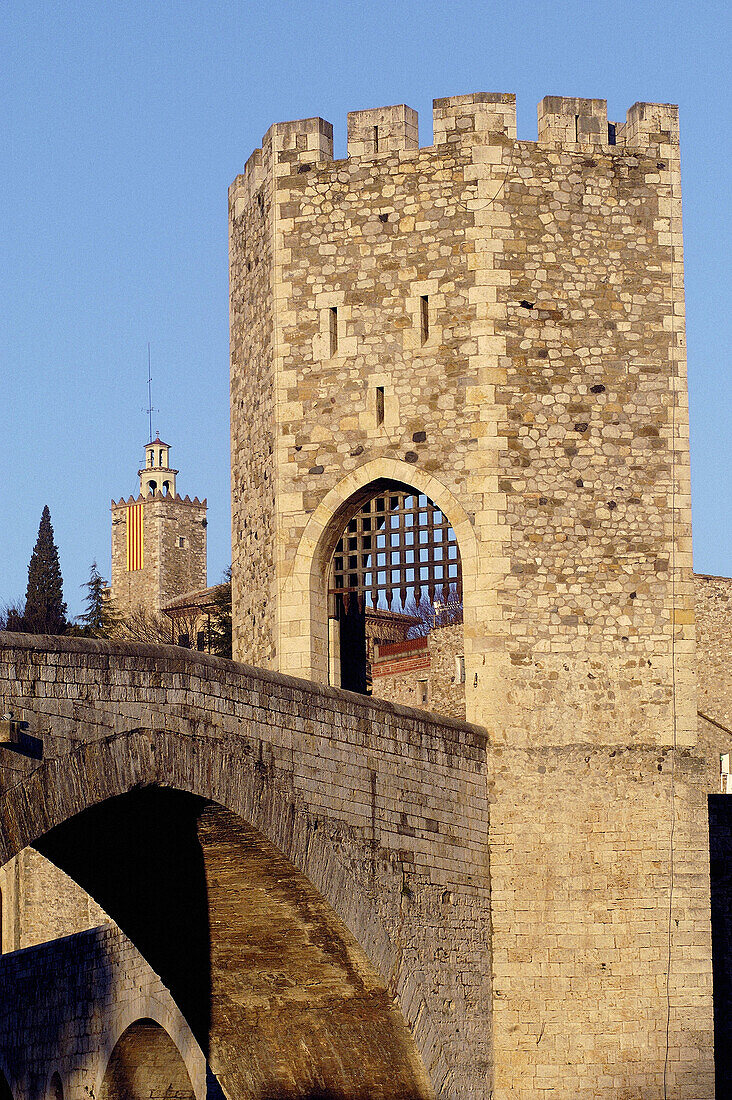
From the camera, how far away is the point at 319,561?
1584 cm

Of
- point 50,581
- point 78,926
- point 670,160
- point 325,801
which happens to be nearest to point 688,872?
point 325,801

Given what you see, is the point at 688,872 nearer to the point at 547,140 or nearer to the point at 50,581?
the point at 547,140

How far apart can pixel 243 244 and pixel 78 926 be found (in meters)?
12.3

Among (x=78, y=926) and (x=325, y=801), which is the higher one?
(x=325, y=801)

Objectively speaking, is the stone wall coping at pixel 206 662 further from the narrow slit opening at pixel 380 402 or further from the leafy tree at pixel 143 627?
the leafy tree at pixel 143 627

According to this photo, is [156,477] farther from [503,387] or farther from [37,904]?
[503,387]

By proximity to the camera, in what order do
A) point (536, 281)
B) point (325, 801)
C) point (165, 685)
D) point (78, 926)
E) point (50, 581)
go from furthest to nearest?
point (50, 581) → point (78, 926) → point (536, 281) → point (325, 801) → point (165, 685)

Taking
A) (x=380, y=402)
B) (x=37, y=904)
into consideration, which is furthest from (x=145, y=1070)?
(x=37, y=904)

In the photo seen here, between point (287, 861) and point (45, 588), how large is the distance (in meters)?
37.2

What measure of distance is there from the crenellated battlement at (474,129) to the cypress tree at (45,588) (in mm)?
32168

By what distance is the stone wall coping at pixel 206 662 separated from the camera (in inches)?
412

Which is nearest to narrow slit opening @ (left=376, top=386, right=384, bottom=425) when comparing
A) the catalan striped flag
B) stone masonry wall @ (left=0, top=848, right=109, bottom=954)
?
stone masonry wall @ (left=0, top=848, right=109, bottom=954)

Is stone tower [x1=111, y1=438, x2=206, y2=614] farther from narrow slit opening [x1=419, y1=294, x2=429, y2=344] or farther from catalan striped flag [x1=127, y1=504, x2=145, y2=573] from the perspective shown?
narrow slit opening [x1=419, y1=294, x2=429, y2=344]

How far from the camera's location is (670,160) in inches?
632
